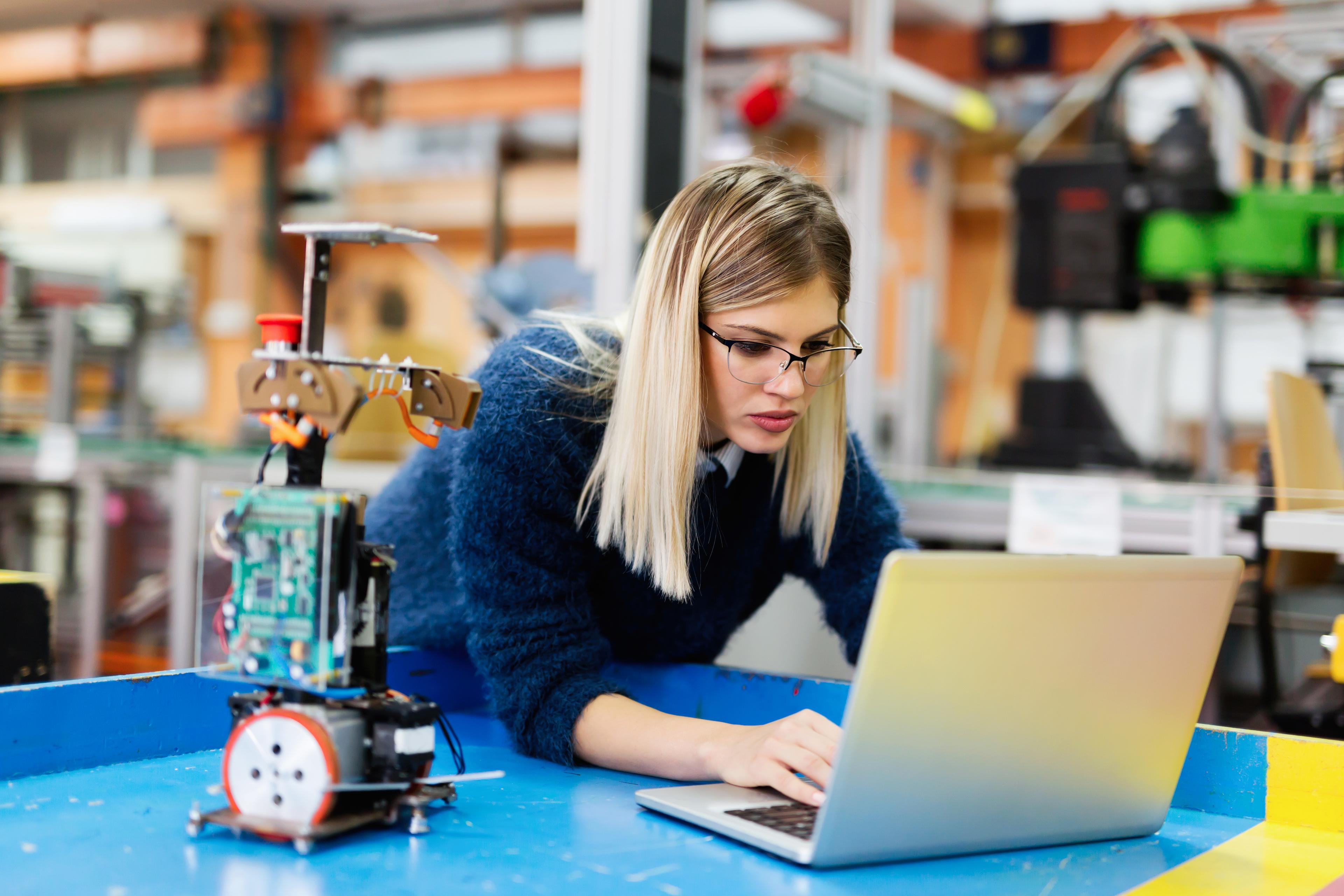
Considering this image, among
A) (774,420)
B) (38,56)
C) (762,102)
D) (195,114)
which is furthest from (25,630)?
(195,114)

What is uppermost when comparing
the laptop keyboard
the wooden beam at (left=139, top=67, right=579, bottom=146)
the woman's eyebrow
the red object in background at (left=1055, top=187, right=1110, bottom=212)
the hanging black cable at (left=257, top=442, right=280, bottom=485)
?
the wooden beam at (left=139, top=67, right=579, bottom=146)

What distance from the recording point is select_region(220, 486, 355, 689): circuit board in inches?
29.1

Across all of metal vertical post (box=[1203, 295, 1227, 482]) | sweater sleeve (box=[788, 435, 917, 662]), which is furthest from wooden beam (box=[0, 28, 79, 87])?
metal vertical post (box=[1203, 295, 1227, 482])

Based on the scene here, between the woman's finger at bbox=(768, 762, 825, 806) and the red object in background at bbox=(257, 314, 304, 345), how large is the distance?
0.44 metres

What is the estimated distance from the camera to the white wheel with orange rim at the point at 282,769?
2.44 ft

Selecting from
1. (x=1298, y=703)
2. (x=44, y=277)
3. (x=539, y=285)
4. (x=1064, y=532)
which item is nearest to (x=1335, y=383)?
(x=1064, y=532)

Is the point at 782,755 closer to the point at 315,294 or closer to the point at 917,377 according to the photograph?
the point at 315,294

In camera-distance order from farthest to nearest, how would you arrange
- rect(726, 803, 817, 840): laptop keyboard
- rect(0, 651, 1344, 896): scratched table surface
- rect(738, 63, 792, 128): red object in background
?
rect(738, 63, 792, 128): red object in background
rect(726, 803, 817, 840): laptop keyboard
rect(0, 651, 1344, 896): scratched table surface

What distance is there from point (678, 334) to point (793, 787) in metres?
0.42

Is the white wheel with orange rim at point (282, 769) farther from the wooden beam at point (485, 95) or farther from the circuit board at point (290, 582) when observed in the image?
the wooden beam at point (485, 95)

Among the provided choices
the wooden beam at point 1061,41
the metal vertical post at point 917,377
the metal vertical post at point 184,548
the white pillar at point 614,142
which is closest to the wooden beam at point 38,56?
the metal vertical post at point 184,548

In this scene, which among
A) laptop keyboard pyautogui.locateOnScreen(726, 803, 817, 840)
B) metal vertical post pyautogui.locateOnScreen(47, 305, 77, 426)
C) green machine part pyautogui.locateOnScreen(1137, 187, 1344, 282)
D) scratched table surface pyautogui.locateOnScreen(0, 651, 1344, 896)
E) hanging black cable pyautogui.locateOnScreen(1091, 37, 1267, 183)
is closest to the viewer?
scratched table surface pyautogui.locateOnScreen(0, 651, 1344, 896)

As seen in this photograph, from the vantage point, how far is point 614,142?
6.65 feet

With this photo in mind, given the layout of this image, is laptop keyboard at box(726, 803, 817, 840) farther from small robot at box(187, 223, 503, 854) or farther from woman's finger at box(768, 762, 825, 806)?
small robot at box(187, 223, 503, 854)
